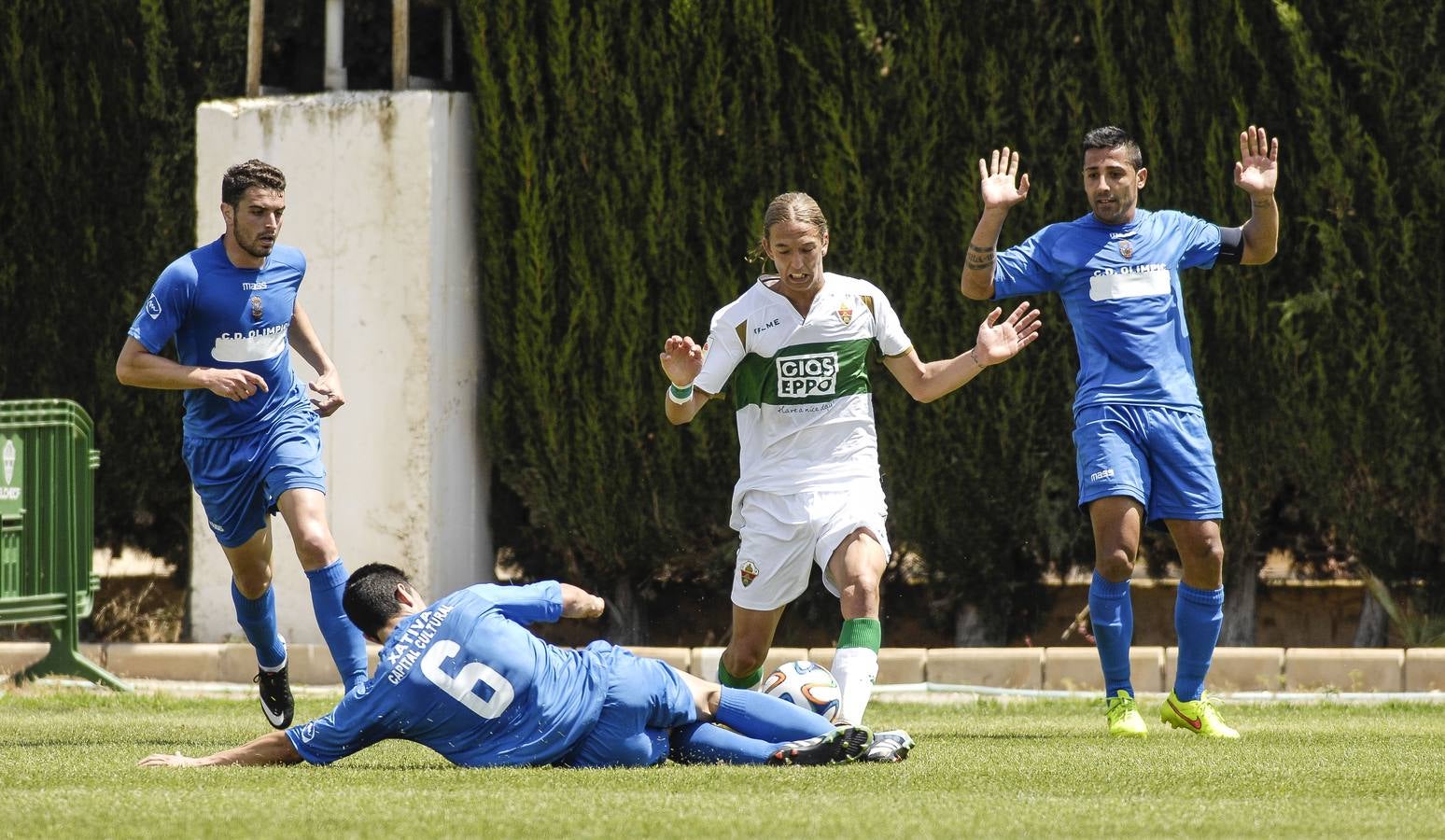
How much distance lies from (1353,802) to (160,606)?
9.47 m

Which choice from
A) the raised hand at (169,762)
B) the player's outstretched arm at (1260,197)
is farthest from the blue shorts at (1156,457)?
the raised hand at (169,762)

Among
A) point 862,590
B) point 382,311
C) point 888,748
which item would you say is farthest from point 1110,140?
point 382,311

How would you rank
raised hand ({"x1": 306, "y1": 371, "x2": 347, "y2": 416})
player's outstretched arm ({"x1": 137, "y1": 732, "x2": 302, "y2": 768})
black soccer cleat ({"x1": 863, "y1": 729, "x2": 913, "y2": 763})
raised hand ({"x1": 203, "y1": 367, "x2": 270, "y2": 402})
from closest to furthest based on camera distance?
player's outstretched arm ({"x1": 137, "y1": 732, "x2": 302, "y2": 768}) < black soccer cleat ({"x1": 863, "y1": 729, "x2": 913, "y2": 763}) < raised hand ({"x1": 203, "y1": 367, "x2": 270, "y2": 402}) < raised hand ({"x1": 306, "y1": 371, "x2": 347, "y2": 416})

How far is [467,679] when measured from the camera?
573 cm

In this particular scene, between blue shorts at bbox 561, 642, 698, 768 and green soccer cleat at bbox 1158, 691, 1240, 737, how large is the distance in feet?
7.85

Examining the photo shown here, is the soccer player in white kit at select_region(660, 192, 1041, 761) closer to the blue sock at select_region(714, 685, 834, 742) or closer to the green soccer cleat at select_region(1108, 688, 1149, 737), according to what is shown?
the blue sock at select_region(714, 685, 834, 742)

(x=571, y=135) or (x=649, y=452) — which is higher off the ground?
(x=571, y=135)

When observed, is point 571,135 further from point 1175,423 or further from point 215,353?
point 1175,423

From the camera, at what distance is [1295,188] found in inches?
410

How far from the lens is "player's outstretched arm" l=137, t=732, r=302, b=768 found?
5871 millimetres

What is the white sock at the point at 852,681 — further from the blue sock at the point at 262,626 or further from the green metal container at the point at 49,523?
the green metal container at the point at 49,523

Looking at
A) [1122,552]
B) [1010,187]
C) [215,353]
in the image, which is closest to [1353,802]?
[1122,552]

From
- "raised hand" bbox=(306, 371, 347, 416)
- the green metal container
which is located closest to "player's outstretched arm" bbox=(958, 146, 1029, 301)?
"raised hand" bbox=(306, 371, 347, 416)

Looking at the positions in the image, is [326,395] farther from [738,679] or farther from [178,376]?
[738,679]
